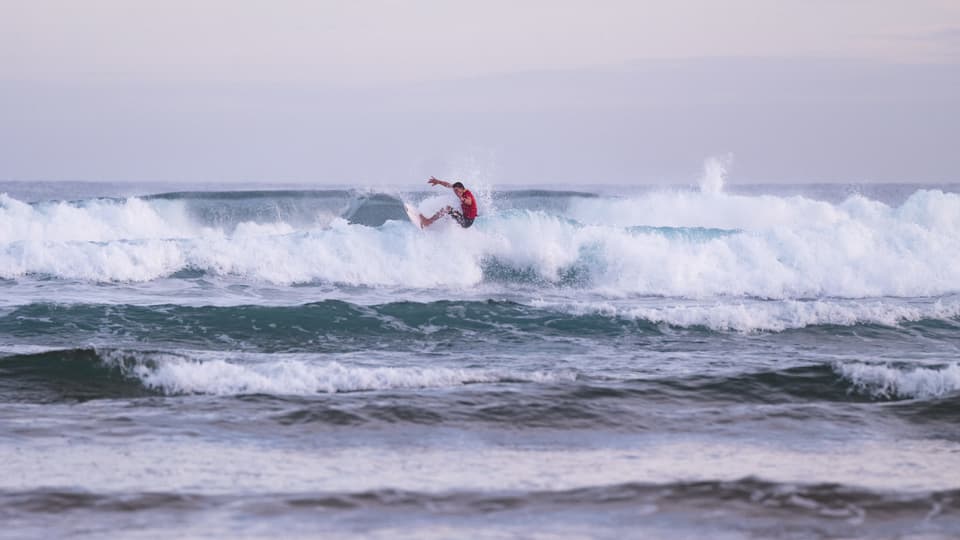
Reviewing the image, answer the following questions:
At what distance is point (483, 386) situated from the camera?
10.5 m

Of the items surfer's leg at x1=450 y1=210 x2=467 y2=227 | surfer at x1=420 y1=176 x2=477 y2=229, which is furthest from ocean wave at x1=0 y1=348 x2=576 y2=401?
→ surfer's leg at x1=450 y1=210 x2=467 y2=227

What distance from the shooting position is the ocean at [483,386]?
6590 millimetres

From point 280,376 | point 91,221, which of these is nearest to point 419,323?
point 280,376

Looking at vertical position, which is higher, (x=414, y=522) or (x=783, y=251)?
(x=783, y=251)

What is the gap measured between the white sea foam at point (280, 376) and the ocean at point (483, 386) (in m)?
0.04

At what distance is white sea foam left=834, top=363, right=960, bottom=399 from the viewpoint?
34.9 ft

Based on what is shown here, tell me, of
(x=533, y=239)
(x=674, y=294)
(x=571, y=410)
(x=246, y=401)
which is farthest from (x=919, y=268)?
(x=246, y=401)

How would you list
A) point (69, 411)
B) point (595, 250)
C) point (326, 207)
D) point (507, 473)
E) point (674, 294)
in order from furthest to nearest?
1. point (326, 207)
2. point (595, 250)
3. point (674, 294)
4. point (69, 411)
5. point (507, 473)

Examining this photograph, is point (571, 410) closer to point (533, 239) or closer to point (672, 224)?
point (533, 239)

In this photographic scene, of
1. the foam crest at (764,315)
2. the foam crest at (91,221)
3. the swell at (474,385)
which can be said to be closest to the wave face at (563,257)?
the foam crest at (764,315)

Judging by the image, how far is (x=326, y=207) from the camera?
36.4 m

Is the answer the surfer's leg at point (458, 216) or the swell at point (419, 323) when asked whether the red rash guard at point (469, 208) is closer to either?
the surfer's leg at point (458, 216)

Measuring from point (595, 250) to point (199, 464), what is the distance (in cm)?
1542

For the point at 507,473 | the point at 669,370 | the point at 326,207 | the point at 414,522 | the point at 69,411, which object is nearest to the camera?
the point at 414,522
